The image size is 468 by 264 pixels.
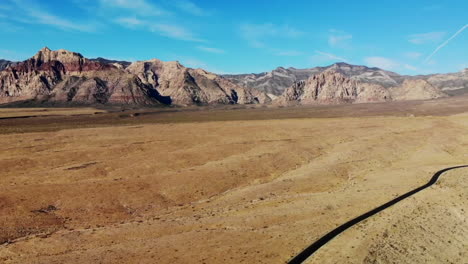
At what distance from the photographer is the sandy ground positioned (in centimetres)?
3381

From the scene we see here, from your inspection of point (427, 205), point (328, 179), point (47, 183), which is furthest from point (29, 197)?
point (427, 205)

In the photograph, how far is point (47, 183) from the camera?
56781mm

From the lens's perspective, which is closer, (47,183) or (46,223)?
(46,223)

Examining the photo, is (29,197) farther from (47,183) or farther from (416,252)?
(416,252)

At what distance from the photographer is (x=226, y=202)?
1973 inches

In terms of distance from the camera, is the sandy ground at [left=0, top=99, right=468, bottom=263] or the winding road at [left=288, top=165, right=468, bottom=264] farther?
the sandy ground at [left=0, top=99, right=468, bottom=263]

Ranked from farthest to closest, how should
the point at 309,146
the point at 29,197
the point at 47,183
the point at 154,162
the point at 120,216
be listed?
the point at 309,146, the point at 154,162, the point at 47,183, the point at 29,197, the point at 120,216

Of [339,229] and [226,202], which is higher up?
[339,229]

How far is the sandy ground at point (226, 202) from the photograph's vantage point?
3381 centimetres

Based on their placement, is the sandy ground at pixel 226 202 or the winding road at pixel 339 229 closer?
the winding road at pixel 339 229

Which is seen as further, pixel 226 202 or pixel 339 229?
pixel 226 202

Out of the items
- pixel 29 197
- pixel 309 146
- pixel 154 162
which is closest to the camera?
pixel 29 197

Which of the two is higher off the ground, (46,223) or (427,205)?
(427,205)

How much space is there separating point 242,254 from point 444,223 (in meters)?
22.3
